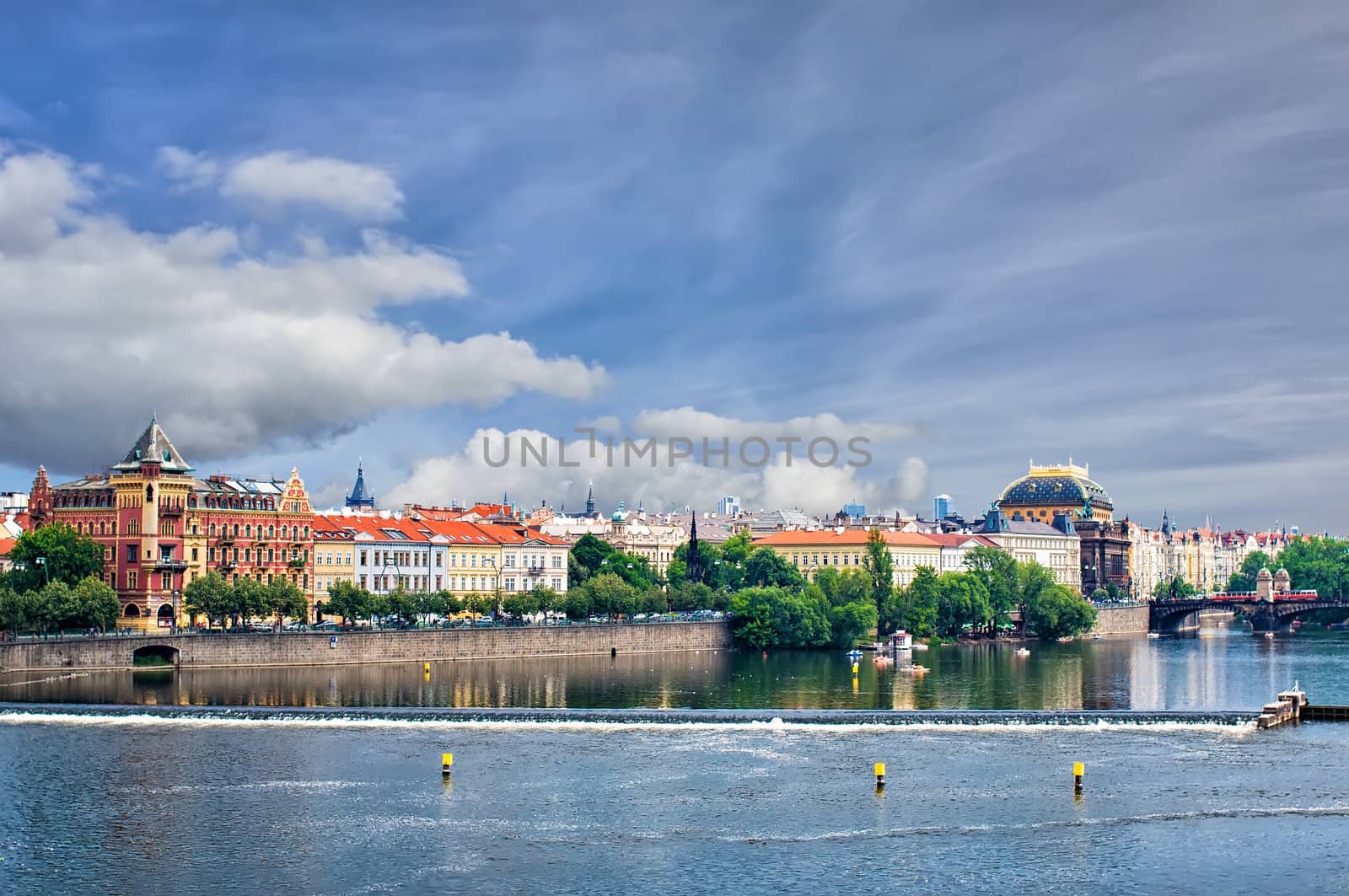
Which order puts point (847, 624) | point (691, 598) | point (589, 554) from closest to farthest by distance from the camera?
point (847, 624)
point (691, 598)
point (589, 554)

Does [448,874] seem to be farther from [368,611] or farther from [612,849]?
[368,611]

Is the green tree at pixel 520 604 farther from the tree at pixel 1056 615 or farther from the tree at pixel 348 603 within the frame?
the tree at pixel 1056 615

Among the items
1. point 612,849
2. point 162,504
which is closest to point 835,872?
point 612,849

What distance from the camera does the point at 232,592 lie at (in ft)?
385

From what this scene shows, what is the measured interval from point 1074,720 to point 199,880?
155 ft

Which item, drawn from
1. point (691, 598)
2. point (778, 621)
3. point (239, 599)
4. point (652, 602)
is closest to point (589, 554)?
point (691, 598)

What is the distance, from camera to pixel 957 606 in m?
163

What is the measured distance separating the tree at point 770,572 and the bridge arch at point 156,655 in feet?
273

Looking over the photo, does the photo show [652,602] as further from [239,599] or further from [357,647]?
[239,599]

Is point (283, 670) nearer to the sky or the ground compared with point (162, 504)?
nearer to the ground

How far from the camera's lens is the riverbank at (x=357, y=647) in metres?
102

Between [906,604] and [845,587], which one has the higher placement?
[845,587]

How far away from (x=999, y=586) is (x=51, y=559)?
103m

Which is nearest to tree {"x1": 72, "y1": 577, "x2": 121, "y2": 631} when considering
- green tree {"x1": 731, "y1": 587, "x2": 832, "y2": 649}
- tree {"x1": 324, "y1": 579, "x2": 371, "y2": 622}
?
tree {"x1": 324, "y1": 579, "x2": 371, "y2": 622}
